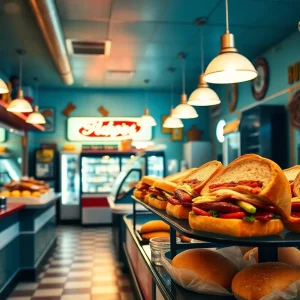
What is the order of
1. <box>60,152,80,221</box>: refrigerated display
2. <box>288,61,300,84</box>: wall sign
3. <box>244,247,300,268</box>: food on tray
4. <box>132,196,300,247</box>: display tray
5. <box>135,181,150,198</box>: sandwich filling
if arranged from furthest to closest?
<box>60,152,80,221</box>: refrigerated display < <box>288,61,300,84</box>: wall sign < <box>135,181,150,198</box>: sandwich filling < <box>244,247,300,268</box>: food on tray < <box>132,196,300,247</box>: display tray

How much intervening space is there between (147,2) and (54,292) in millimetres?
3852

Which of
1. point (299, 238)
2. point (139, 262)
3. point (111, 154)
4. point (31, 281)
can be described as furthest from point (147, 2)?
point (111, 154)

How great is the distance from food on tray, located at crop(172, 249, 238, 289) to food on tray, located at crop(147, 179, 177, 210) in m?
0.60

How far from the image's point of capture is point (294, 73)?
6.38 meters

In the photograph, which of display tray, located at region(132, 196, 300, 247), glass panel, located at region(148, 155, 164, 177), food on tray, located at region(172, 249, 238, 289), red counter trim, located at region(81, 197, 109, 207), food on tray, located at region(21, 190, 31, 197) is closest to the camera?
display tray, located at region(132, 196, 300, 247)

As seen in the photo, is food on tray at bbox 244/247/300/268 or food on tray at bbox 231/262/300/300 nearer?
food on tray at bbox 231/262/300/300

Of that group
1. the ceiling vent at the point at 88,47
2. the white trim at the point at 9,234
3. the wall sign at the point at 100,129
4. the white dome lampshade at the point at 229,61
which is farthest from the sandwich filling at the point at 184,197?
the wall sign at the point at 100,129

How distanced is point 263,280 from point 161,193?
128cm

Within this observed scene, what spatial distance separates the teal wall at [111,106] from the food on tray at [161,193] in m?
8.57

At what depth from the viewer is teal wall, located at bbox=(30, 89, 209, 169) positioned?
1123 centimetres

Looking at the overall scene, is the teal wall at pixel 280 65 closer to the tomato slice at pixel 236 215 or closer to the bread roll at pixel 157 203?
the bread roll at pixel 157 203

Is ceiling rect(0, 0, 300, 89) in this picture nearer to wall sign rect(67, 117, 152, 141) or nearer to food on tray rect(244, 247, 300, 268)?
wall sign rect(67, 117, 152, 141)

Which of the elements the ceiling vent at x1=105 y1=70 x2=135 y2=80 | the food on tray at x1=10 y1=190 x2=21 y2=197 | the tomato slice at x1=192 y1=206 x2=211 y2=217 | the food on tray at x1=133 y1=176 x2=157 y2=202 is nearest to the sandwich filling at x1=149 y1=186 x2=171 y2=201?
the food on tray at x1=133 y1=176 x2=157 y2=202

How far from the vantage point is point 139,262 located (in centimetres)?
379
